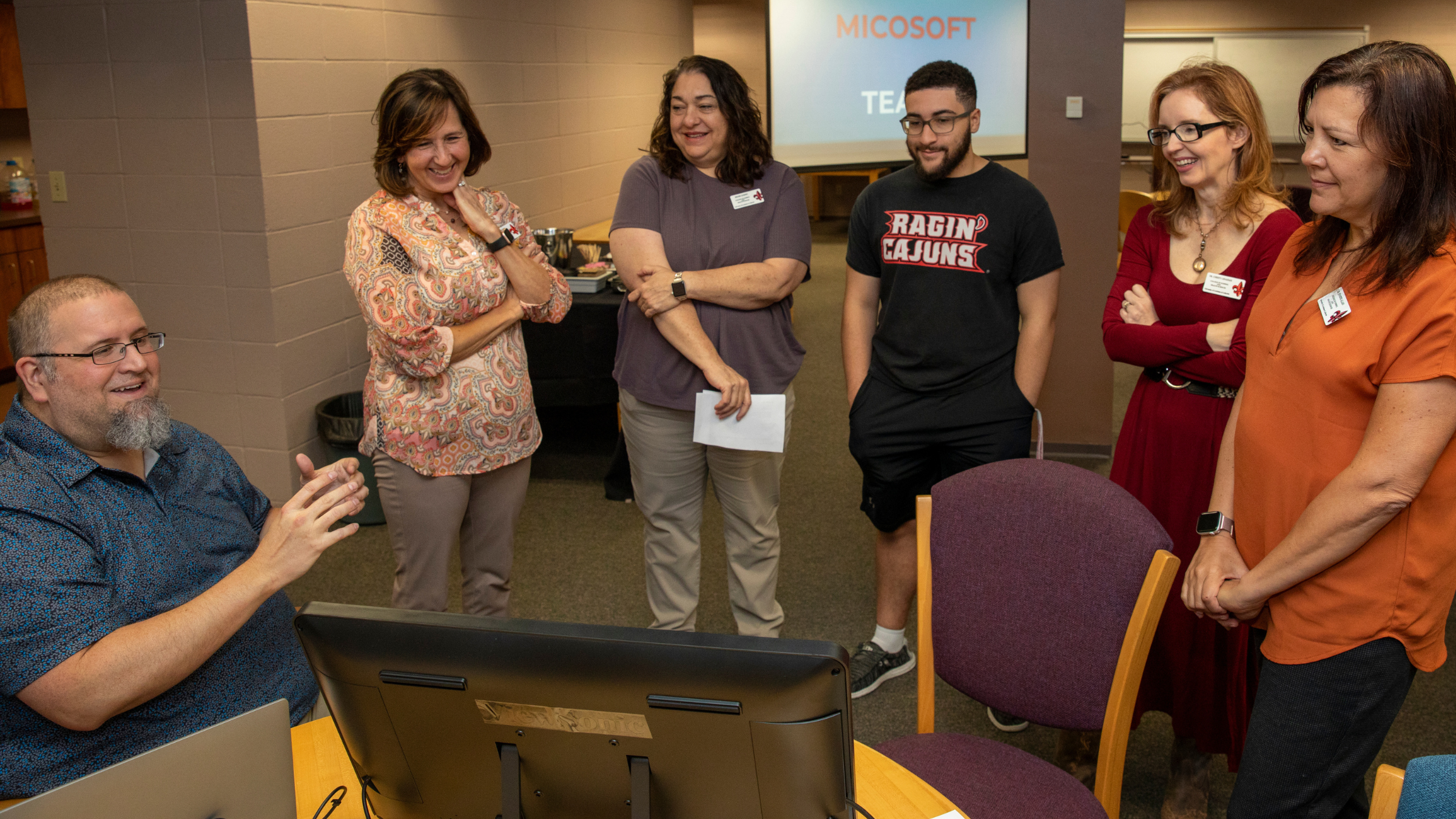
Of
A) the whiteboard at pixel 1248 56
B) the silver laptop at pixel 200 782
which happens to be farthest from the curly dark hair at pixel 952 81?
the whiteboard at pixel 1248 56

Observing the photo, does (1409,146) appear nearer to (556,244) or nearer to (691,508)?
(691,508)

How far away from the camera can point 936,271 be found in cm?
242

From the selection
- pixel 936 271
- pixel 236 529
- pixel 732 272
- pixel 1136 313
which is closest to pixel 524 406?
pixel 732 272

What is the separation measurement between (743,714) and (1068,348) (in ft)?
12.8

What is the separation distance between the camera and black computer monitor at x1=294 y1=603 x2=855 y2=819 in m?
0.87

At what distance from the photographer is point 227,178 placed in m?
3.61

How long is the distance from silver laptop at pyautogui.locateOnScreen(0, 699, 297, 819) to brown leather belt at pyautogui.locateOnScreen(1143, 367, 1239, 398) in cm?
172

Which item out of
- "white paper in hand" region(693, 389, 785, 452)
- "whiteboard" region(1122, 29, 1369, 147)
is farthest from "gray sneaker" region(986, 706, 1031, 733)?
"whiteboard" region(1122, 29, 1369, 147)

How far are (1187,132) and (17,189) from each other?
6.61m

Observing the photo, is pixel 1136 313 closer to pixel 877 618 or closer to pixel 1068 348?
pixel 877 618

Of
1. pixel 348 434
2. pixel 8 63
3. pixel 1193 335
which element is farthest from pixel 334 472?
pixel 8 63

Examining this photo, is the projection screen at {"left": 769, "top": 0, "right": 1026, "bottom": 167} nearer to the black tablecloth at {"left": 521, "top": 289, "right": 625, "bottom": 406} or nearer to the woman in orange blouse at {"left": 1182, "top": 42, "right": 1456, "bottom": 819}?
the black tablecloth at {"left": 521, "top": 289, "right": 625, "bottom": 406}

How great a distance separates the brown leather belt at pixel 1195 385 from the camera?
2008 millimetres

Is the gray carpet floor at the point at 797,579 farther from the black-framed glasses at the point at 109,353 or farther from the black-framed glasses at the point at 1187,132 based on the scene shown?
the black-framed glasses at the point at 109,353
